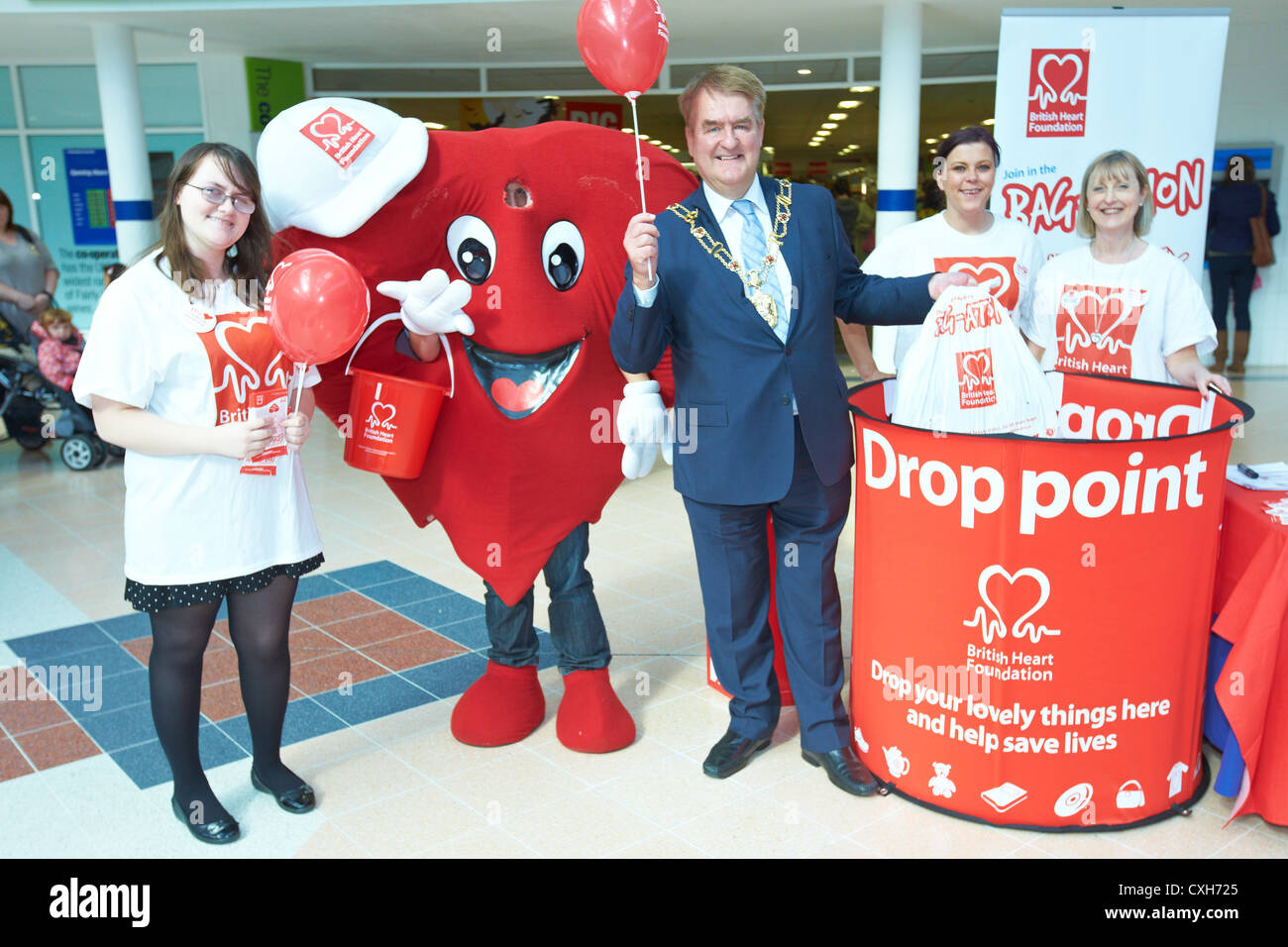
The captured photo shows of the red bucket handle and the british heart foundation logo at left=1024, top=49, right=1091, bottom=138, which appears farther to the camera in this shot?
the british heart foundation logo at left=1024, top=49, right=1091, bottom=138

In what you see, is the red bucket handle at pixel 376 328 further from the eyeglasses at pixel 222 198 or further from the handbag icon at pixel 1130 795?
the handbag icon at pixel 1130 795

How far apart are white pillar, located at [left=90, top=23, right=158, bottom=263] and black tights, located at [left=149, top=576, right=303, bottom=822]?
22.9ft

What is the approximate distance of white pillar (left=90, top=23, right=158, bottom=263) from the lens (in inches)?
333

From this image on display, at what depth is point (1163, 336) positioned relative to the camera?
123 inches

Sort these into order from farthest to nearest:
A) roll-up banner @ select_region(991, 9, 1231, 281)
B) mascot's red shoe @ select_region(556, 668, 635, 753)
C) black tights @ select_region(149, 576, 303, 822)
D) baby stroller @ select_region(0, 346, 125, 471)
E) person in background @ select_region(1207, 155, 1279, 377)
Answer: person in background @ select_region(1207, 155, 1279, 377) < baby stroller @ select_region(0, 346, 125, 471) < roll-up banner @ select_region(991, 9, 1231, 281) < mascot's red shoe @ select_region(556, 668, 635, 753) < black tights @ select_region(149, 576, 303, 822)

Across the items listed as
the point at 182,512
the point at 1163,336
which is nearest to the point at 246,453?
the point at 182,512

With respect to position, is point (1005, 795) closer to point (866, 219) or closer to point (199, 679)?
point (199, 679)

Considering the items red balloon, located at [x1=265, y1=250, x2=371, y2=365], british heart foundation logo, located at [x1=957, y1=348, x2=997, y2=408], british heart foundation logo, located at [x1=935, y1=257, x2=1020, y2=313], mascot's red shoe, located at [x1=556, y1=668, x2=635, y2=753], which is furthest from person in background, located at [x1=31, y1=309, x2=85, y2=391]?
british heart foundation logo, located at [x1=957, y1=348, x2=997, y2=408]

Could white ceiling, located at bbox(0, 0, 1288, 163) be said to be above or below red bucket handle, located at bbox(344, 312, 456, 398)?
above

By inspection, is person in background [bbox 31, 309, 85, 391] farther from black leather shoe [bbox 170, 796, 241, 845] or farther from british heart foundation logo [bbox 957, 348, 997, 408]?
british heart foundation logo [bbox 957, 348, 997, 408]

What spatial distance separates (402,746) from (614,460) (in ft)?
3.28

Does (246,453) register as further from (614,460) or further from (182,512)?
(614,460)

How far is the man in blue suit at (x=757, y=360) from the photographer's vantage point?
2.50m

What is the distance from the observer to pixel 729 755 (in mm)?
2807
